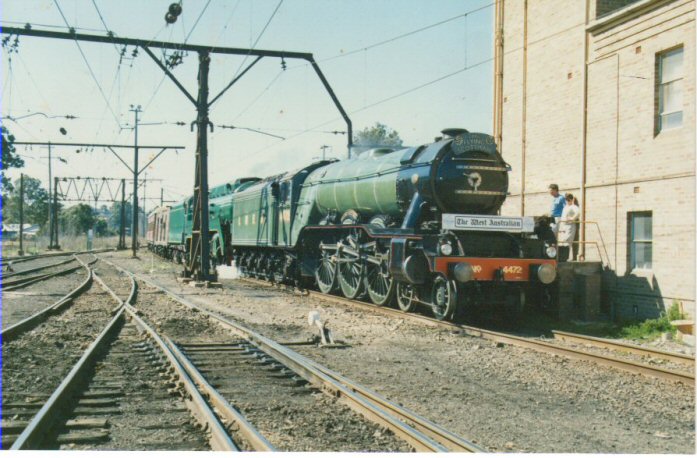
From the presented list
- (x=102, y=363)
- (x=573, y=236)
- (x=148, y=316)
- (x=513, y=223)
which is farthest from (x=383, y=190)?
(x=102, y=363)

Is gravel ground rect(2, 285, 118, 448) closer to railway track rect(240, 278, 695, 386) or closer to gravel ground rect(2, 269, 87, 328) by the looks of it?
gravel ground rect(2, 269, 87, 328)

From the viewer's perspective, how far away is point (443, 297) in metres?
11.1

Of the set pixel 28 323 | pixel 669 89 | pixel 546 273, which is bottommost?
pixel 28 323

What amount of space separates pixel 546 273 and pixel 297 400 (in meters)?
6.08

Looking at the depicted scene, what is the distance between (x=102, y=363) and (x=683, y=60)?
983 cm

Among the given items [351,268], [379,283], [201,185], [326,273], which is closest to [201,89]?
[201,185]

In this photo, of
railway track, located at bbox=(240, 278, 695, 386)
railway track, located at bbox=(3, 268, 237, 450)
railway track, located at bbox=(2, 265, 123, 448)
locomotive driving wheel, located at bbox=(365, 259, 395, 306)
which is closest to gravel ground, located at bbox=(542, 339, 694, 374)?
railway track, located at bbox=(240, 278, 695, 386)

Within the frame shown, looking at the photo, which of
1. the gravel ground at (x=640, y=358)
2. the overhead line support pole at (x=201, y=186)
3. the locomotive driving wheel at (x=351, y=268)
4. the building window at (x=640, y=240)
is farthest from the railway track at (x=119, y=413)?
the overhead line support pole at (x=201, y=186)

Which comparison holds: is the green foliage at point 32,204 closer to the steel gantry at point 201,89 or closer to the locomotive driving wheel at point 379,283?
the steel gantry at point 201,89

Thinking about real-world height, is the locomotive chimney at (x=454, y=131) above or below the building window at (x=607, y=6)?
below

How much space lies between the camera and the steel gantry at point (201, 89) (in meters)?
16.0

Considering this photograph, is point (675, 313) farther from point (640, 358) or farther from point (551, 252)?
point (640, 358)

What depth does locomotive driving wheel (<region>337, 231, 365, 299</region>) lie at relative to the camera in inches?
539

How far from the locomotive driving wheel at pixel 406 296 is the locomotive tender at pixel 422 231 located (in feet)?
0.06
